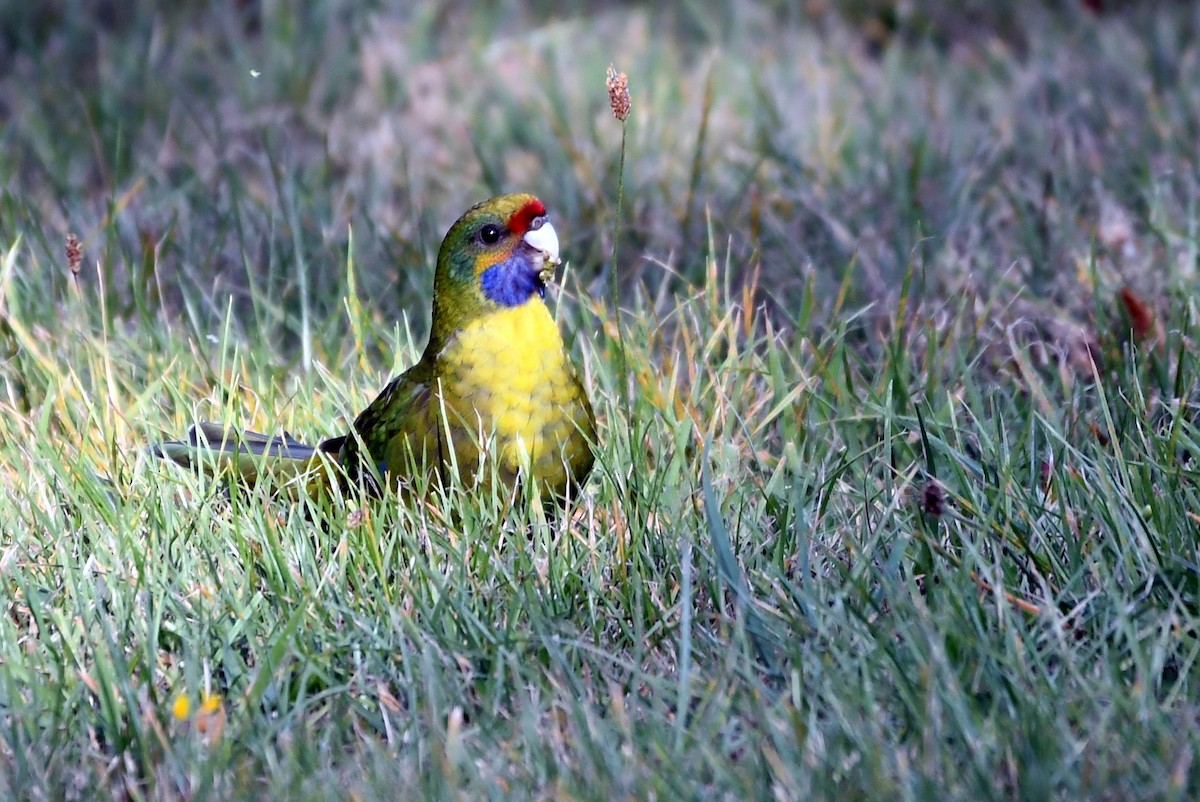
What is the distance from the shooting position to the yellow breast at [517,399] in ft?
9.66

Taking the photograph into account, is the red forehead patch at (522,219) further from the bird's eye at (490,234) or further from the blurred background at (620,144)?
the blurred background at (620,144)

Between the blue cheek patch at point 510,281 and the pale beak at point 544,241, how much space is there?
33mm

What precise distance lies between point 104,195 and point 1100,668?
3214 mm

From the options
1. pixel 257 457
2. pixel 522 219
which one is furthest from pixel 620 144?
pixel 257 457

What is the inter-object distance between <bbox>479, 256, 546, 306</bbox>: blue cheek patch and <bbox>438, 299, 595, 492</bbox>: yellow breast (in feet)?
0.11

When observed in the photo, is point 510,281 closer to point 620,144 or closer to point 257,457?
point 257,457

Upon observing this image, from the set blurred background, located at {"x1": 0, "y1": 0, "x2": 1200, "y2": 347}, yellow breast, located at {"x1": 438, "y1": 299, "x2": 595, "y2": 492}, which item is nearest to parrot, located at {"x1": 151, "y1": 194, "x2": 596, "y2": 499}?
yellow breast, located at {"x1": 438, "y1": 299, "x2": 595, "y2": 492}

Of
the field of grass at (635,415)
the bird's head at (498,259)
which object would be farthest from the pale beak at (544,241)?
the field of grass at (635,415)

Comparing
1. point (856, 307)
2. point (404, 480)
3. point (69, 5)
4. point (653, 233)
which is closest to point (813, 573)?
point (404, 480)

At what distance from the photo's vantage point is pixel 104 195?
4.59 metres

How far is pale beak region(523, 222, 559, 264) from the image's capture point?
308 cm

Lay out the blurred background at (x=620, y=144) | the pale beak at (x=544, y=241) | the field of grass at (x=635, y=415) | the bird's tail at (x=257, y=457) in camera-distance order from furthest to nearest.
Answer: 1. the blurred background at (x=620, y=144)
2. the pale beak at (x=544, y=241)
3. the bird's tail at (x=257, y=457)
4. the field of grass at (x=635, y=415)

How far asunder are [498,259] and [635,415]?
38cm

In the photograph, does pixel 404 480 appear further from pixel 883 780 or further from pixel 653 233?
pixel 653 233
